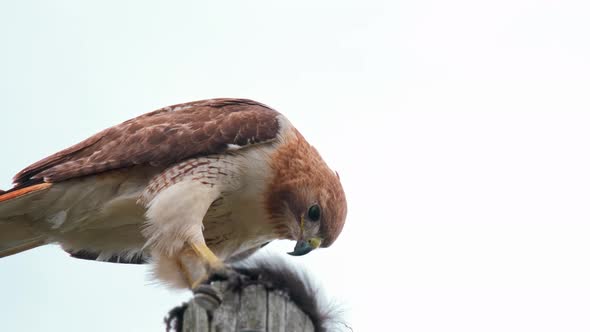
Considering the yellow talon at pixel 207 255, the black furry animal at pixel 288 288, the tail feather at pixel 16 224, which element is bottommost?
the tail feather at pixel 16 224

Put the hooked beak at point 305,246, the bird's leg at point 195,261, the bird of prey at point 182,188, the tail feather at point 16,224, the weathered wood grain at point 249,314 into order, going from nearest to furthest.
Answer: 1. the weathered wood grain at point 249,314
2. the bird's leg at point 195,261
3. the bird of prey at point 182,188
4. the tail feather at point 16,224
5. the hooked beak at point 305,246

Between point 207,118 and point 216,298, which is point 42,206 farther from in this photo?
point 216,298

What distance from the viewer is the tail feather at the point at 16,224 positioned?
24.6ft

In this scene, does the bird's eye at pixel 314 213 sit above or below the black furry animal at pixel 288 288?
below

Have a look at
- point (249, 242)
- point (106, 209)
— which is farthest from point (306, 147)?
point (106, 209)

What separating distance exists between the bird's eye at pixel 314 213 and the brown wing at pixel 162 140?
645 mm

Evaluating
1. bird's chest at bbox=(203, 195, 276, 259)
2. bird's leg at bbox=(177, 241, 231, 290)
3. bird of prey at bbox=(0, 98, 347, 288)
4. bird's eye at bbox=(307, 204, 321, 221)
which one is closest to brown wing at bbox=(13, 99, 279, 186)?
bird of prey at bbox=(0, 98, 347, 288)

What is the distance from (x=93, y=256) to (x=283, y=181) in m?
1.78

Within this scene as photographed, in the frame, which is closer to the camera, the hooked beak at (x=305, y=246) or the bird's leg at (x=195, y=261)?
the bird's leg at (x=195, y=261)

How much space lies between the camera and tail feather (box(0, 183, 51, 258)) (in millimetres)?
7488

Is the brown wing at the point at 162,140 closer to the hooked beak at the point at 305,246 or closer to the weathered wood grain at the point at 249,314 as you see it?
the hooked beak at the point at 305,246

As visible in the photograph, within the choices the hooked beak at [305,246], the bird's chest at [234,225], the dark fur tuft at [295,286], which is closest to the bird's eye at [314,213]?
the hooked beak at [305,246]

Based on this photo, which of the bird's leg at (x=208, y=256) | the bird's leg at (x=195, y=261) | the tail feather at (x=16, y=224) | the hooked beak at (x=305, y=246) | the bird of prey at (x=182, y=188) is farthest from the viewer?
the hooked beak at (x=305, y=246)

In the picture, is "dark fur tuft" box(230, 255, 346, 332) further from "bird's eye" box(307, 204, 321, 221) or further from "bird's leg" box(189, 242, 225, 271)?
"bird's eye" box(307, 204, 321, 221)
